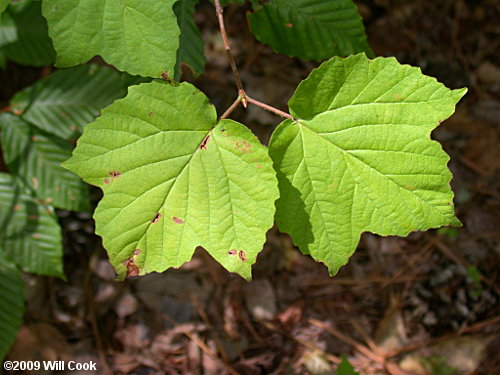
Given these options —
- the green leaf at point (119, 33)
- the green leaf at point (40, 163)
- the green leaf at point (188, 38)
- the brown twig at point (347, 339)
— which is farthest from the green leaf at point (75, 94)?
the brown twig at point (347, 339)

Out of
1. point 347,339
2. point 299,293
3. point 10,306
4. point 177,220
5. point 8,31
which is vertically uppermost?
A: point 8,31

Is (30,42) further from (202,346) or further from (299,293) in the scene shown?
(299,293)

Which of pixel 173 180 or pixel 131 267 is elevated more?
pixel 173 180

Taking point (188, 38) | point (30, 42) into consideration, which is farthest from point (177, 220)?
point (30, 42)

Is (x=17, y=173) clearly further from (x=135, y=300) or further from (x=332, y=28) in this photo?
(x=332, y=28)

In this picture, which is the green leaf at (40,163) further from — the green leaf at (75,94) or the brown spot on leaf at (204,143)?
the brown spot on leaf at (204,143)

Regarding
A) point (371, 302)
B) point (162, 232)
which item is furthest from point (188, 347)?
point (162, 232)
